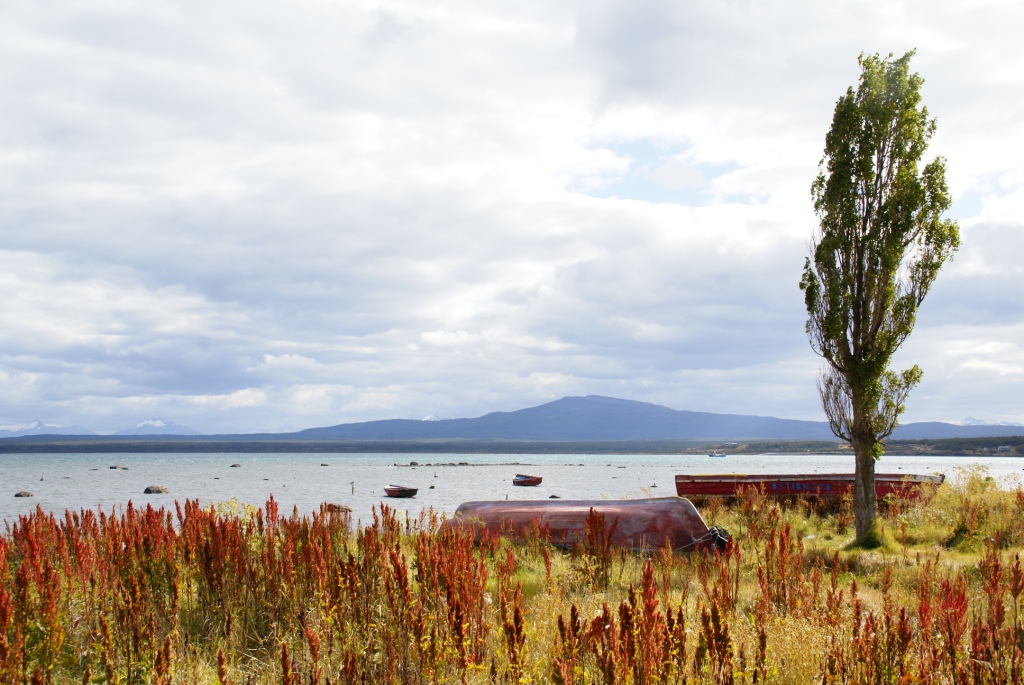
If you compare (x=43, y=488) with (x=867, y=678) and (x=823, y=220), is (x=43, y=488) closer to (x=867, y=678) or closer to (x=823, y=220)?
(x=823, y=220)

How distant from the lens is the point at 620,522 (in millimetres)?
13875

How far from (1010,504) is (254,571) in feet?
51.6

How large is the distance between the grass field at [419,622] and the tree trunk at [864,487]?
6885 mm

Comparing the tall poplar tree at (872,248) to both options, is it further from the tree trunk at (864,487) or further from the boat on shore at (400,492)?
the boat on shore at (400,492)

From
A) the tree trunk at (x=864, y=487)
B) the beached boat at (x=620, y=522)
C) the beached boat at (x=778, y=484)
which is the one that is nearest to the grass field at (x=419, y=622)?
the beached boat at (x=620, y=522)

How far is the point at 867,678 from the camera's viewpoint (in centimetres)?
481

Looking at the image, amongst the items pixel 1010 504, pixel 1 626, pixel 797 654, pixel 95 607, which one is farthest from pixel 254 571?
pixel 1010 504

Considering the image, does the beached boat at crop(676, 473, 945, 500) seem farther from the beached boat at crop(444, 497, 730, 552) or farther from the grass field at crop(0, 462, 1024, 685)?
the grass field at crop(0, 462, 1024, 685)

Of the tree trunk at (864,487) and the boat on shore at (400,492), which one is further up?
the tree trunk at (864,487)

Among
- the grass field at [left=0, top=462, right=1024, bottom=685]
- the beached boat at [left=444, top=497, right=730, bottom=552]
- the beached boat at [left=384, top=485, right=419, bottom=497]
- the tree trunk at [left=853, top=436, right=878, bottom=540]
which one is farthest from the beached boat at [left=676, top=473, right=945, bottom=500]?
the beached boat at [left=384, top=485, right=419, bottom=497]

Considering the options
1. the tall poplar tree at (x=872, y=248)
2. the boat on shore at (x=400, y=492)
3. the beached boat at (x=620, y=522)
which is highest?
the tall poplar tree at (x=872, y=248)

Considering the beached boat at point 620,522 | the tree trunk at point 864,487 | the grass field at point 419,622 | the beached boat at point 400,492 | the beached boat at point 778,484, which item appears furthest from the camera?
the beached boat at point 400,492

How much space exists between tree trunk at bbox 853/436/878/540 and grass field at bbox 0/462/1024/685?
22.6 feet

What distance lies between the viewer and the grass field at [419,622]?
430cm
